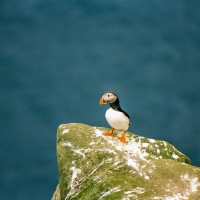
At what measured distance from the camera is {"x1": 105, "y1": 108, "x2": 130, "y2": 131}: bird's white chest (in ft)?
42.2

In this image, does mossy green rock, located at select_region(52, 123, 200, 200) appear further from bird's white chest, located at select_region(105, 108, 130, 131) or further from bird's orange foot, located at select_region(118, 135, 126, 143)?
bird's white chest, located at select_region(105, 108, 130, 131)

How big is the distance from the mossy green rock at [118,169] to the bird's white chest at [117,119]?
0.41 m

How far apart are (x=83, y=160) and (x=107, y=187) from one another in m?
1.96

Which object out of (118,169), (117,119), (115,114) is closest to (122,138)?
(117,119)

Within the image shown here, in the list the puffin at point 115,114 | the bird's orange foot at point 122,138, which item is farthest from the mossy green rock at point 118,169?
the puffin at point 115,114

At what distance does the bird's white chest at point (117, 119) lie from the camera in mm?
12862

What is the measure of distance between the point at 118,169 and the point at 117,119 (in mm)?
2361

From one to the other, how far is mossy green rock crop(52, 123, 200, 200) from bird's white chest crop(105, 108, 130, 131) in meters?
0.41

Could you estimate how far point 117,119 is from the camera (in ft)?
42.1

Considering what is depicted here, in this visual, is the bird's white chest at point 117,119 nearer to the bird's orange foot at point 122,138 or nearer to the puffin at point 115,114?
the puffin at point 115,114

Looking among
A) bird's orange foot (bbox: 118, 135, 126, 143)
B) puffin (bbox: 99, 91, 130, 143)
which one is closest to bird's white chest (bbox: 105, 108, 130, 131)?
puffin (bbox: 99, 91, 130, 143)

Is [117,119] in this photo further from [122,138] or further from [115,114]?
[122,138]

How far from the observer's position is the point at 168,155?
45.2 feet

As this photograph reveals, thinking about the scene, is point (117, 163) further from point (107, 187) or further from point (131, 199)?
point (131, 199)
